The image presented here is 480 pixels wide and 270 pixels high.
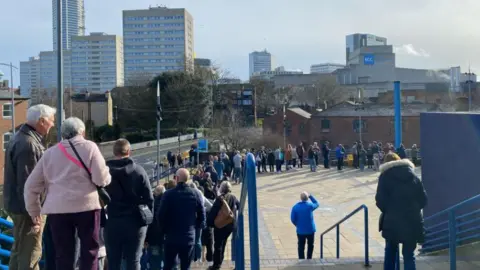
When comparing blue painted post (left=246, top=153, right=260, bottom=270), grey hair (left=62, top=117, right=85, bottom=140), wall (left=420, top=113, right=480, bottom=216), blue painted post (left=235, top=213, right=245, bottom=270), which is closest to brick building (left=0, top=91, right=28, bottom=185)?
wall (left=420, top=113, right=480, bottom=216)

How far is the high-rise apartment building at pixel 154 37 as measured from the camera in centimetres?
16925

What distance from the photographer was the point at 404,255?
6172 mm

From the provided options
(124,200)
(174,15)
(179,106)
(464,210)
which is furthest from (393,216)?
(174,15)

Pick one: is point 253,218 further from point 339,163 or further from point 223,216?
point 339,163

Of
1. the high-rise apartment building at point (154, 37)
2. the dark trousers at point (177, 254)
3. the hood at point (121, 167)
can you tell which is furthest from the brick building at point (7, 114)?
the high-rise apartment building at point (154, 37)

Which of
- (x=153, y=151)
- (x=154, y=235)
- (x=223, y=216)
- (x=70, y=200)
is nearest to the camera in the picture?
(x=70, y=200)

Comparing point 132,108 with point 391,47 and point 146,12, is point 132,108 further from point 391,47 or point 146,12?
point 146,12

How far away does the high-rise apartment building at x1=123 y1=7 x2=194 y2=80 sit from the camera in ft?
555

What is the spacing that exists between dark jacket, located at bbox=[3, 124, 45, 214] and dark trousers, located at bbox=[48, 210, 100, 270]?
553mm

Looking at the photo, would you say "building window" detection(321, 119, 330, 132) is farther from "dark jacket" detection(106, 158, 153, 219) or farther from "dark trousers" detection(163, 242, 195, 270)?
"dark jacket" detection(106, 158, 153, 219)

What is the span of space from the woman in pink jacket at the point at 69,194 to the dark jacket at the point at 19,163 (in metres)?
0.36

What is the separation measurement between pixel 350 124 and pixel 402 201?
4746 cm

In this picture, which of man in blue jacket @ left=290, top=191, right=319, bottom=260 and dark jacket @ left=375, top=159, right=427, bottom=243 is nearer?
dark jacket @ left=375, top=159, right=427, bottom=243

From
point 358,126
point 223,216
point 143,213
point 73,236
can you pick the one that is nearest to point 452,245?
point 223,216
